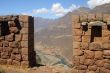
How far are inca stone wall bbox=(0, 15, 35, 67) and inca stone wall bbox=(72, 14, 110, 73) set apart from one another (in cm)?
Answer: 232

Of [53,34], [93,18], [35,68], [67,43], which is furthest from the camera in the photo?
[53,34]

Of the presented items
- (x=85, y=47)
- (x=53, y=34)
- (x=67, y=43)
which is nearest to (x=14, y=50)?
(x=85, y=47)

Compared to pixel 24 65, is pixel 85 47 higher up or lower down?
higher up

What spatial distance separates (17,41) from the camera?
1216 cm

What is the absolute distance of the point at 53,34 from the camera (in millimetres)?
71312

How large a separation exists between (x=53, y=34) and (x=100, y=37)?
60.6m

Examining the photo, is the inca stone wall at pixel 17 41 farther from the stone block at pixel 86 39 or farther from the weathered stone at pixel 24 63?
the stone block at pixel 86 39

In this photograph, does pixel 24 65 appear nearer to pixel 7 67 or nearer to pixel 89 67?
pixel 7 67

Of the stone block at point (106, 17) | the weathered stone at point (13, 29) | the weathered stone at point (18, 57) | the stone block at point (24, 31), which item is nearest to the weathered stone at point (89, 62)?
the stone block at point (106, 17)

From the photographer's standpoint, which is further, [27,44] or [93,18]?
[27,44]

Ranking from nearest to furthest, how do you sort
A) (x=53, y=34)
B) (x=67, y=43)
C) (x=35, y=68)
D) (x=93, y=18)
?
(x=93, y=18), (x=35, y=68), (x=67, y=43), (x=53, y=34)

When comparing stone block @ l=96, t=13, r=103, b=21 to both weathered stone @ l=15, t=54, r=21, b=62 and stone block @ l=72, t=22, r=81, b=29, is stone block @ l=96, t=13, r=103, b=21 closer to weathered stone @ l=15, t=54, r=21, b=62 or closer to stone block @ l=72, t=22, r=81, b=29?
stone block @ l=72, t=22, r=81, b=29

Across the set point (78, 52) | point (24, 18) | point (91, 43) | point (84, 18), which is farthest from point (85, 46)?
point (24, 18)

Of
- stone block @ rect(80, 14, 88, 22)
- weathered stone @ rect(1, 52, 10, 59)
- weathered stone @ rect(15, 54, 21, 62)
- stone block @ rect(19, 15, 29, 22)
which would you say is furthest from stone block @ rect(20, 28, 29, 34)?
stone block @ rect(80, 14, 88, 22)
